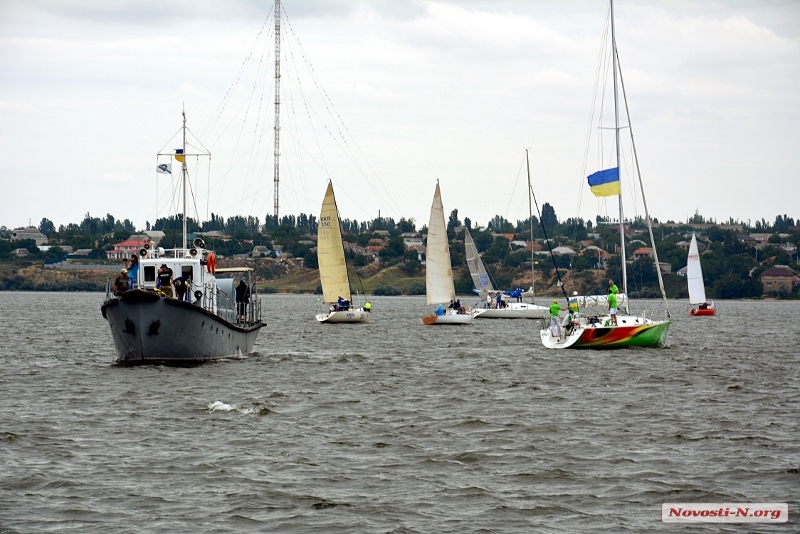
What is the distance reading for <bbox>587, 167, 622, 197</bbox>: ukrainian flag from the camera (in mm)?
Result: 51312

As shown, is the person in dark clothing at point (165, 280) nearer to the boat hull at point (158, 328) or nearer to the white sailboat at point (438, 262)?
the boat hull at point (158, 328)

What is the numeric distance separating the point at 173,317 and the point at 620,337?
69.4 ft

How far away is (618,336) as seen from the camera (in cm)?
4875

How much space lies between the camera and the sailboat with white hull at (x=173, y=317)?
120 ft

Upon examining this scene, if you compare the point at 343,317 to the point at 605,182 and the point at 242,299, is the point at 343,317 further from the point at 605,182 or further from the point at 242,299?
the point at 242,299

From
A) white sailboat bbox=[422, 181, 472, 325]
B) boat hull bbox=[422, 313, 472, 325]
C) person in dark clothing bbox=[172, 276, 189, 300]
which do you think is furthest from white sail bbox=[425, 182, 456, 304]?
person in dark clothing bbox=[172, 276, 189, 300]

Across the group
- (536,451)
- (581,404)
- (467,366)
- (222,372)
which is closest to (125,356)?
(222,372)

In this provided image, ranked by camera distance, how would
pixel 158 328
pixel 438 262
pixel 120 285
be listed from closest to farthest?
1. pixel 158 328
2. pixel 120 285
3. pixel 438 262

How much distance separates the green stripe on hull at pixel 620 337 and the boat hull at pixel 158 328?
17547mm

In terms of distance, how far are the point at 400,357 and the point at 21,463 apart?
29906mm

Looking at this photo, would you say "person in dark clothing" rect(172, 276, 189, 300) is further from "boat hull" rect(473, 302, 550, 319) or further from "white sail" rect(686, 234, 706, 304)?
"white sail" rect(686, 234, 706, 304)

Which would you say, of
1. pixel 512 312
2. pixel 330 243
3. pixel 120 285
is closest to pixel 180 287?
pixel 120 285

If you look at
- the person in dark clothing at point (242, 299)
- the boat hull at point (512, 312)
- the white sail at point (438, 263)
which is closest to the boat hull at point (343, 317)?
the white sail at point (438, 263)

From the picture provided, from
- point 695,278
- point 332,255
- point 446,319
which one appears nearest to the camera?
point 332,255
